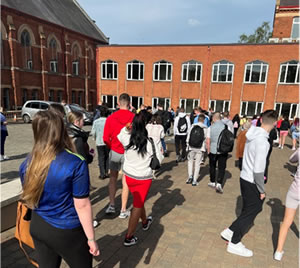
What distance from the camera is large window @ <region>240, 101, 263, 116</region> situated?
2316 centimetres

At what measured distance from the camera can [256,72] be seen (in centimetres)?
2261

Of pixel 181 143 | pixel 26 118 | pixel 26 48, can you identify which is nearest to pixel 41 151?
pixel 181 143

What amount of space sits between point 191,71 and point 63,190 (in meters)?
24.8

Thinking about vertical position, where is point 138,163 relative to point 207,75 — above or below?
below

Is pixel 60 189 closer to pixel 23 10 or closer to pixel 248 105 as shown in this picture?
pixel 248 105

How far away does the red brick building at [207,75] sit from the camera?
22.0 metres

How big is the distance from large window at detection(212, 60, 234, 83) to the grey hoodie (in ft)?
73.6

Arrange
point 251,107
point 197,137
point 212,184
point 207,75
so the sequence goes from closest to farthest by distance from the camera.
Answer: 1. point 197,137
2. point 212,184
3. point 251,107
4. point 207,75

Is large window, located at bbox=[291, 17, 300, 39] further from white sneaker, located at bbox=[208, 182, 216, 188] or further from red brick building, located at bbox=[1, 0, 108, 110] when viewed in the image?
white sneaker, located at bbox=[208, 182, 216, 188]

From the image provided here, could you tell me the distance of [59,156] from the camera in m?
1.61

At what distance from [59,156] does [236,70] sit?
80.9 feet

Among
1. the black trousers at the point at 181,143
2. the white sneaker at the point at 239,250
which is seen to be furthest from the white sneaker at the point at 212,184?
the white sneaker at the point at 239,250

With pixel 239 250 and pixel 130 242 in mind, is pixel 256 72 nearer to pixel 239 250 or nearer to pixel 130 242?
→ pixel 239 250

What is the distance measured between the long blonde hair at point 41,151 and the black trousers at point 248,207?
261 centimetres
